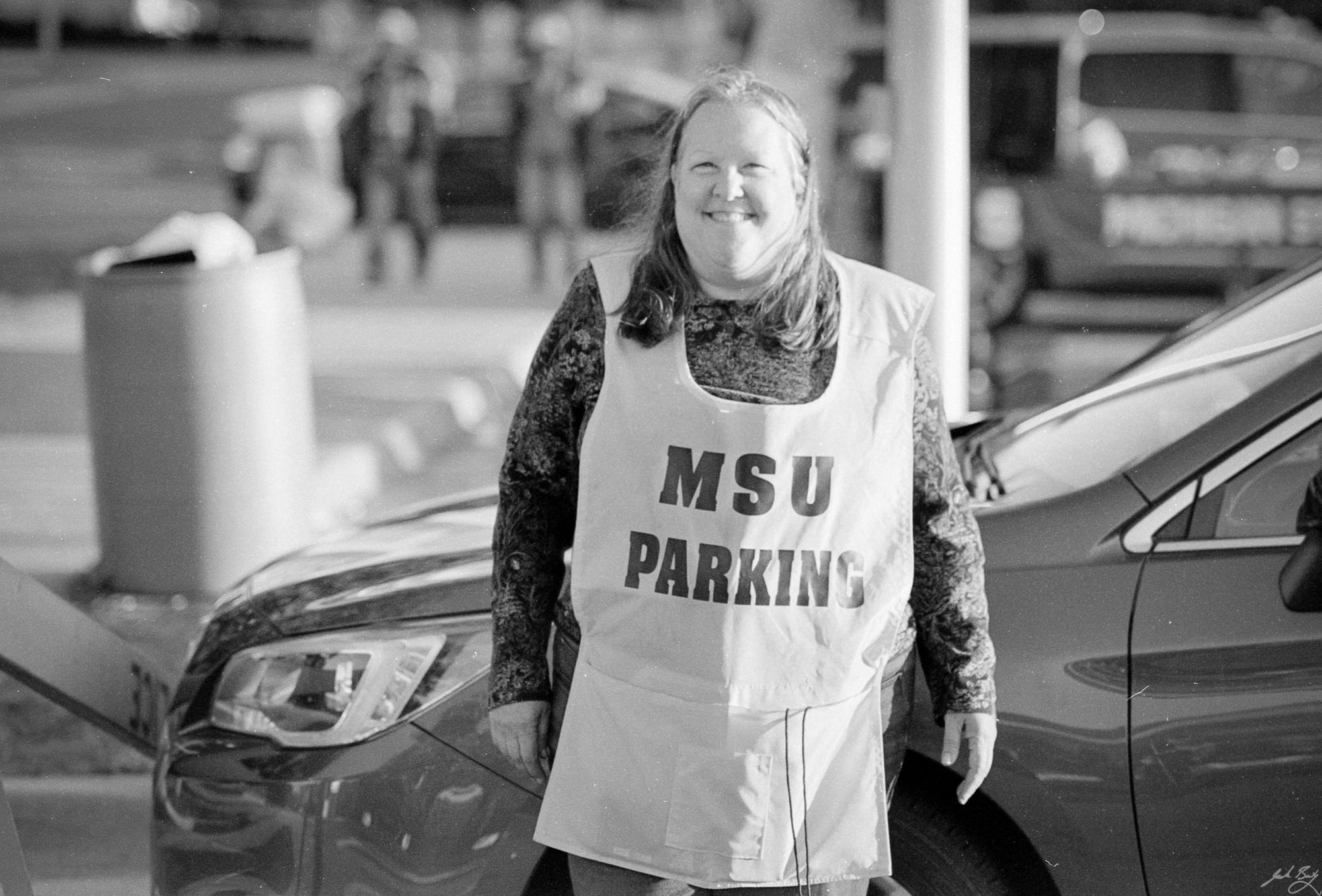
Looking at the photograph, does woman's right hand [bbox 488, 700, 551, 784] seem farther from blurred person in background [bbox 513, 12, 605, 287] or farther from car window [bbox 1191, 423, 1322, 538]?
blurred person in background [bbox 513, 12, 605, 287]

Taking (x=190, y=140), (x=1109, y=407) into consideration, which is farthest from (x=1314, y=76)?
(x=190, y=140)

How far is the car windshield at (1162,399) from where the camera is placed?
9.27ft

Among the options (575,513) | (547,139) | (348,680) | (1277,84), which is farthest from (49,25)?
(575,513)

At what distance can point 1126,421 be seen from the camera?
304 cm

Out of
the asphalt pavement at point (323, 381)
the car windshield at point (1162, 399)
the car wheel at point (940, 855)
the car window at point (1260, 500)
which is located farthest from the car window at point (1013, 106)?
the car wheel at point (940, 855)

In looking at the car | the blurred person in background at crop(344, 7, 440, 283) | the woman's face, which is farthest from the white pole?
the blurred person in background at crop(344, 7, 440, 283)

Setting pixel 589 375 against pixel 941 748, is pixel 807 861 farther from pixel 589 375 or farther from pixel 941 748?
pixel 589 375

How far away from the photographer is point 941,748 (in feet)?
8.11

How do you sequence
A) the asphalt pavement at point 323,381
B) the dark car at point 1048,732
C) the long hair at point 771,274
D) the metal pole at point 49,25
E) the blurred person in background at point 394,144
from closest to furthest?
the long hair at point 771,274, the dark car at point 1048,732, the asphalt pavement at point 323,381, the blurred person in background at point 394,144, the metal pole at point 49,25

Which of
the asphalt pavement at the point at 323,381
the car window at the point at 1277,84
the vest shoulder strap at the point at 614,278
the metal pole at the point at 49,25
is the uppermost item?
the metal pole at the point at 49,25

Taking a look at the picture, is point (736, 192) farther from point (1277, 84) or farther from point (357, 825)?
point (1277, 84)

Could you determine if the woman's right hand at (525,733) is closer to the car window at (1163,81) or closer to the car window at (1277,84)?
the car window at (1163,81)

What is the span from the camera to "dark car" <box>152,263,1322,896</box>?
246 centimetres
